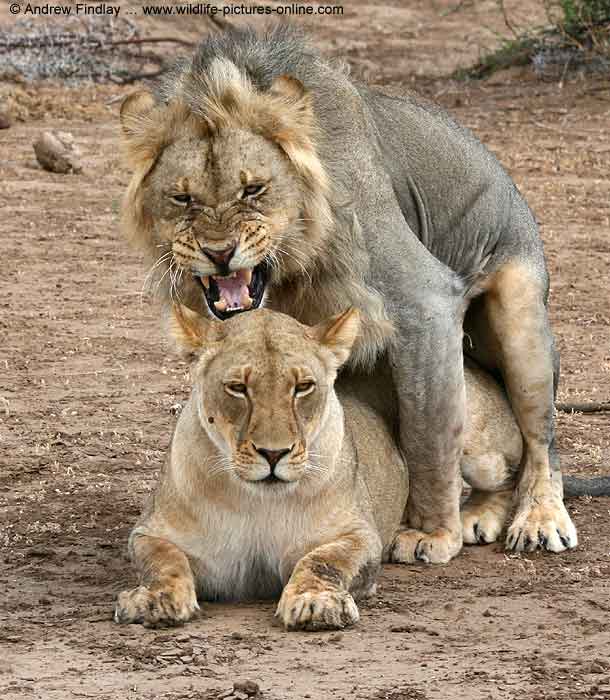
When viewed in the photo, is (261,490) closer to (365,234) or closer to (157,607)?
(157,607)

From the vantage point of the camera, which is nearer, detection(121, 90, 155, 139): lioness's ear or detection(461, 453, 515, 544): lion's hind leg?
detection(121, 90, 155, 139): lioness's ear

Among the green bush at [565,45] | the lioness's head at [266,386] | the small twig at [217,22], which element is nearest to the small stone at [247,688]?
the lioness's head at [266,386]

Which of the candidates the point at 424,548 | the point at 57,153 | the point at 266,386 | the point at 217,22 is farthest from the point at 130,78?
the point at 266,386

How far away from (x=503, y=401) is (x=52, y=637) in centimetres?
212

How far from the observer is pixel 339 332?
4.89 metres

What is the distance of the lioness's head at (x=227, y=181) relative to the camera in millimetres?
4883

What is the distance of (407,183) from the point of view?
5.67 m

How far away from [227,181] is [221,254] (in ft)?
0.78

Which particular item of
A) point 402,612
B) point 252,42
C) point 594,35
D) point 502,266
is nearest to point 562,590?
point 402,612

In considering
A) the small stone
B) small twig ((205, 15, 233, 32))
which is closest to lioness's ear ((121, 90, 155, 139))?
the small stone

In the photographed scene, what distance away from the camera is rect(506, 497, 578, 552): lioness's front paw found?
18.4 ft

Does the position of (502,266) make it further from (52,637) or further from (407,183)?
(52,637)

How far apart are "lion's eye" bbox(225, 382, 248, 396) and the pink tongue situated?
1.48 feet

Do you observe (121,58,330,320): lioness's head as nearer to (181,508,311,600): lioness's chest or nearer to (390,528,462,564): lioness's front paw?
(181,508,311,600): lioness's chest
